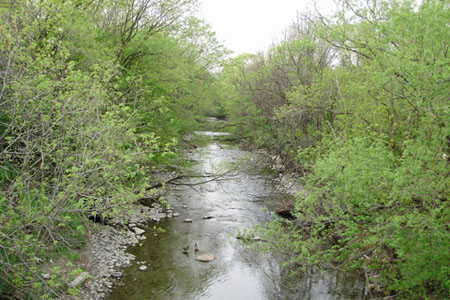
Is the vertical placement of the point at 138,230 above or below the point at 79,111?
below

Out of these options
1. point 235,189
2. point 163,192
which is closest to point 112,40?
point 163,192

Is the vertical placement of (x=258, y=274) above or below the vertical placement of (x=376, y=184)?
below

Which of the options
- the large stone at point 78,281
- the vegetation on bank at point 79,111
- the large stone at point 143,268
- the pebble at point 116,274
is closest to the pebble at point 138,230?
the vegetation on bank at point 79,111

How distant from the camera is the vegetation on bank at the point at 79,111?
5957mm

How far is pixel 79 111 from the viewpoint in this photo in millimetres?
6941

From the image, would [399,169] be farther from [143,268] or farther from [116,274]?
[116,274]

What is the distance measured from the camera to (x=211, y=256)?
10.7 m

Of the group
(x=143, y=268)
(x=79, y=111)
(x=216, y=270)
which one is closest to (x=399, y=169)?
(x=216, y=270)

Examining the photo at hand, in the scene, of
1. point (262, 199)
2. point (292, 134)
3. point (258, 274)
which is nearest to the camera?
point (258, 274)

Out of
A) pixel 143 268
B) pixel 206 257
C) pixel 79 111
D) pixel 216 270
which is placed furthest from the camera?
Result: pixel 206 257

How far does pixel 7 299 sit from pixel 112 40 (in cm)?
1077

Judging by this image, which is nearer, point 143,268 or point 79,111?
point 79,111

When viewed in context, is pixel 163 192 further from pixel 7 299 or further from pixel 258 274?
pixel 7 299

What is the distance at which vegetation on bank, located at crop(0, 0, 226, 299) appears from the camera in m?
5.96
